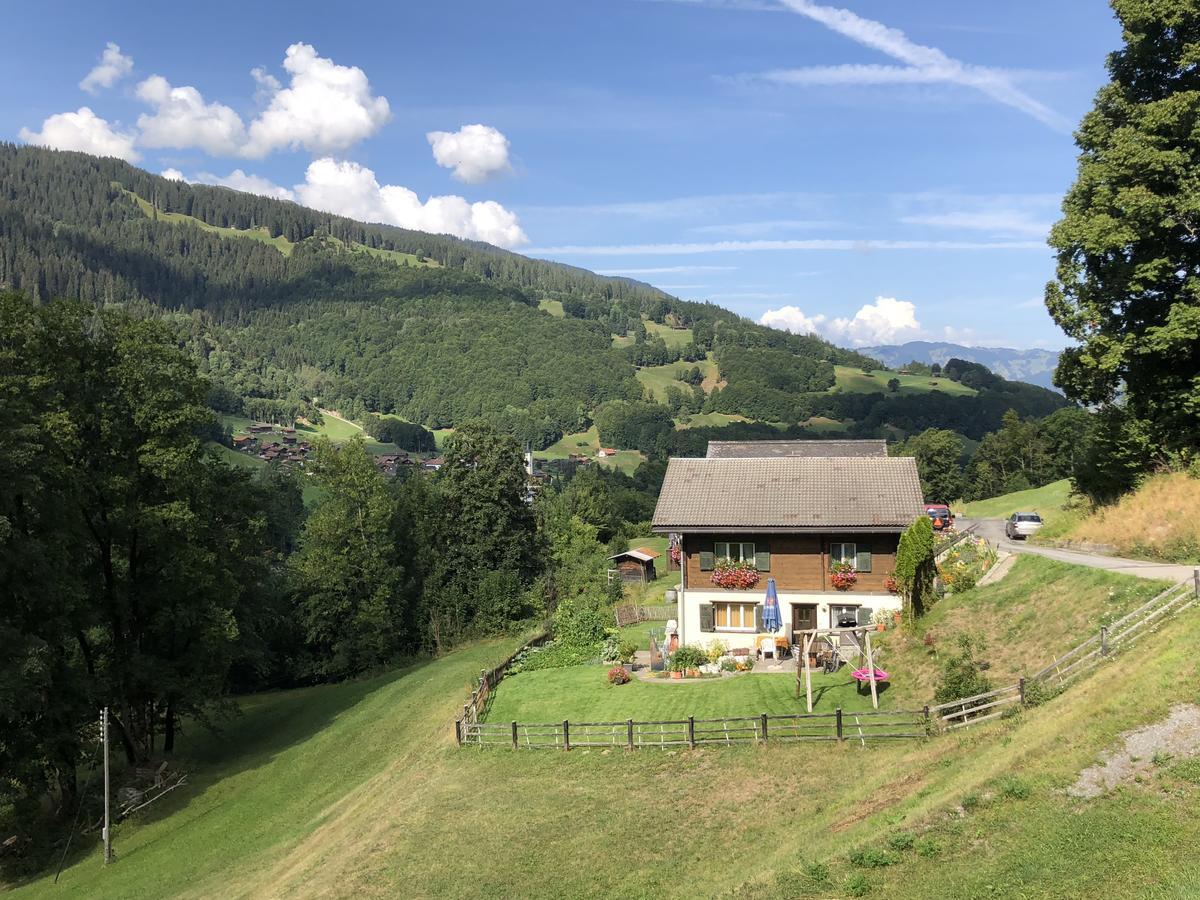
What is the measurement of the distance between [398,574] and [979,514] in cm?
5329

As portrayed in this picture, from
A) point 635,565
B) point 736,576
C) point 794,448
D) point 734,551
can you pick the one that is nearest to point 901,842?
point 736,576

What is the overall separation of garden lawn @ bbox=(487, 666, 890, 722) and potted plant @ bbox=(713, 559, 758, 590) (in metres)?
5.70

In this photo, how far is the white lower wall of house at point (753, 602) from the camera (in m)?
35.1

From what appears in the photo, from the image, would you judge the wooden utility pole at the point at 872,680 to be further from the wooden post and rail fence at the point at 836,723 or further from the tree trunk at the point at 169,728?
the tree trunk at the point at 169,728

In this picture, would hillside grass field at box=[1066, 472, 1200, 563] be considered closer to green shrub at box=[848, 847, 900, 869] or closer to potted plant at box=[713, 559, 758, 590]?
potted plant at box=[713, 559, 758, 590]

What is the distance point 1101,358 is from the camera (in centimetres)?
2909

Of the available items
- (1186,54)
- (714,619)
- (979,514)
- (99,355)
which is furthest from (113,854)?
(979,514)

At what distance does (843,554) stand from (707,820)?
19.1m

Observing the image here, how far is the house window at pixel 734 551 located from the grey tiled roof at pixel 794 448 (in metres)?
23.9

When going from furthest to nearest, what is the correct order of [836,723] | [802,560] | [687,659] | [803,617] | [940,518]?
[940,518] < [802,560] < [803,617] < [687,659] < [836,723]

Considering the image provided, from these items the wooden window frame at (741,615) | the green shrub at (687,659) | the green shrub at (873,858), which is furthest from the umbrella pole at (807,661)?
the green shrub at (873,858)

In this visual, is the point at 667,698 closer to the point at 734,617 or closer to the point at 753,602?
the point at 734,617

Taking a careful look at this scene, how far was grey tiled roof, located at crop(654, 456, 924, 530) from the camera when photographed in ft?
117

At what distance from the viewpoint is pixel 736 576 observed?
36.1 meters
